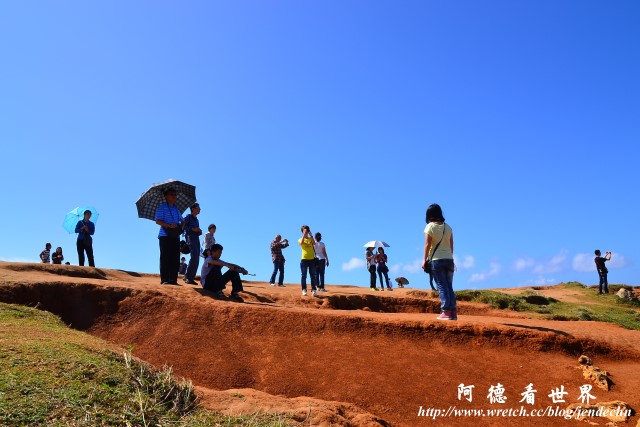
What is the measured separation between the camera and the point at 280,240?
1599 cm

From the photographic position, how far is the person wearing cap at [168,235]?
401 inches

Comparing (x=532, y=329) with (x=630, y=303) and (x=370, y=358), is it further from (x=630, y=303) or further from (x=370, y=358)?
(x=630, y=303)

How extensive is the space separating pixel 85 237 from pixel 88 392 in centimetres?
1124

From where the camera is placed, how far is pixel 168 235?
33.6 feet

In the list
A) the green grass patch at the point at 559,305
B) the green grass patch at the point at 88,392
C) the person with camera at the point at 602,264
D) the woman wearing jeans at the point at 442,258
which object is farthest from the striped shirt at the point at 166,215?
the person with camera at the point at 602,264

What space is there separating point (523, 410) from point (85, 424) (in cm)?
506

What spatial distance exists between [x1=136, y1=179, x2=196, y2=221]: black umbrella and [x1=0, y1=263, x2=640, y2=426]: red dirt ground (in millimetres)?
2016

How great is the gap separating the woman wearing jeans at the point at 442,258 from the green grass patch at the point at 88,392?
5052 mm

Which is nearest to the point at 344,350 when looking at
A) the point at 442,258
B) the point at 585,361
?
the point at 442,258

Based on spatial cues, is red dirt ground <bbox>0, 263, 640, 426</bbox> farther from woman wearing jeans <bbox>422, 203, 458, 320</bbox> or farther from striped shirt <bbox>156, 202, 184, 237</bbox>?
striped shirt <bbox>156, 202, 184, 237</bbox>

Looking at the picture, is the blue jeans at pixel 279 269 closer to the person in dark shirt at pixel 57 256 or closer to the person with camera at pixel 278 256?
the person with camera at pixel 278 256

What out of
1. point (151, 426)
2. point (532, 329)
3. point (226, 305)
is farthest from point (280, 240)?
point (151, 426)

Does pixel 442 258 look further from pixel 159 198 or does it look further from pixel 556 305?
pixel 556 305

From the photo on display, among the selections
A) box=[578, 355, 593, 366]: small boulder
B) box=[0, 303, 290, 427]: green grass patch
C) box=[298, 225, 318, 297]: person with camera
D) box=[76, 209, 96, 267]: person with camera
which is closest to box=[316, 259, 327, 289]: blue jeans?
box=[298, 225, 318, 297]: person with camera
